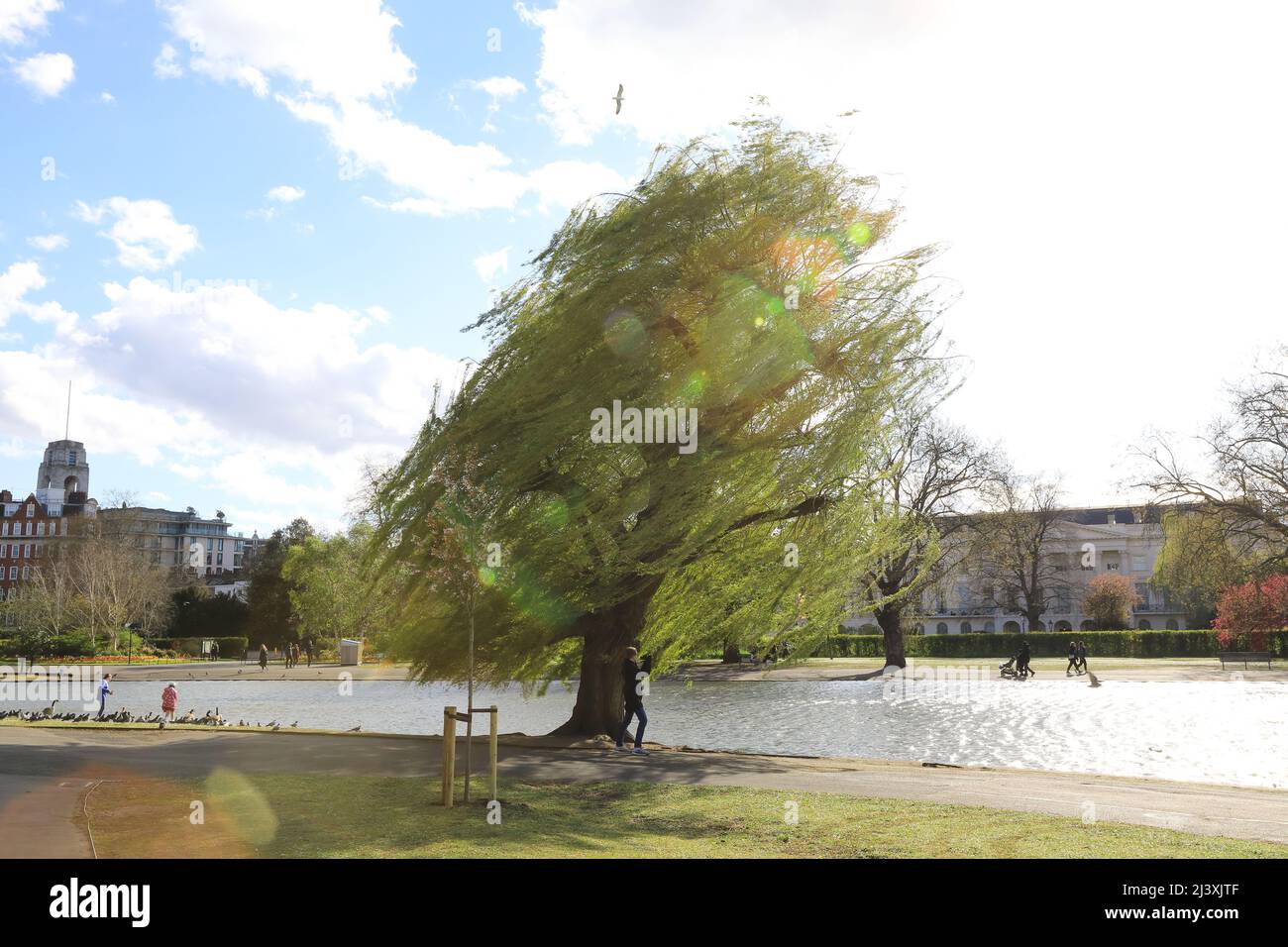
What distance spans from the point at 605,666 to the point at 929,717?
1214cm

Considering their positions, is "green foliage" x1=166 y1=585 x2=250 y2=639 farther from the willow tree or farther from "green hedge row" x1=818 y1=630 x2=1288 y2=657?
the willow tree

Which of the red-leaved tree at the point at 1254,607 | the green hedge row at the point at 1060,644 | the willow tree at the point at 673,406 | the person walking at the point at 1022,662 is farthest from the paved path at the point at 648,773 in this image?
the green hedge row at the point at 1060,644

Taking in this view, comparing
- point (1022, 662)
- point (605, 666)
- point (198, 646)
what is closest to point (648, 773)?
point (605, 666)

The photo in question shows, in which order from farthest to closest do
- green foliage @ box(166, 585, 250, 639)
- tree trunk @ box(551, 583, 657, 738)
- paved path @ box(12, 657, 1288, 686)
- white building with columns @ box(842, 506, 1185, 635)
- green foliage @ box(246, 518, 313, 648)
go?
1. white building with columns @ box(842, 506, 1185, 635)
2. green foliage @ box(166, 585, 250, 639)
3. green foliage @ box(246, 518, 313, 648)
4. paved path @ box(12, 657, 1288, 686)
5. tree trunk @ box(551, 583, 657, 738)

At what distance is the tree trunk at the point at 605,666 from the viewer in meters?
18.8

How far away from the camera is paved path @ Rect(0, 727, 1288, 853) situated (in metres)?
10.7

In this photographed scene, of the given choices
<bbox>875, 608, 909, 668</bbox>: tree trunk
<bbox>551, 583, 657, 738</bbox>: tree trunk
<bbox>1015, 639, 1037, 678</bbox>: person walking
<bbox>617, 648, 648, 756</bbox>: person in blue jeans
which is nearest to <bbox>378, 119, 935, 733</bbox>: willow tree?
<bbox>551, 583, 657, 738</bbox>: tree trunk

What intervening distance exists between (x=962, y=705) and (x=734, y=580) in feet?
50.5

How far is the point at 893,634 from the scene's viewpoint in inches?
2108

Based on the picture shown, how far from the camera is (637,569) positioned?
16.6 meters

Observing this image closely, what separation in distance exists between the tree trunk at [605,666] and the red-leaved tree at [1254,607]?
34.1 meters

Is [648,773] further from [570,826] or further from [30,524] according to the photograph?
[30,524]

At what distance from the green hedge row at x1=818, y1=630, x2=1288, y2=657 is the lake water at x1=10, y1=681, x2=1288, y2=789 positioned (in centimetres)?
3035

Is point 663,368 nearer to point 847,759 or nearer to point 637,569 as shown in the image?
point 637,569
